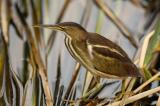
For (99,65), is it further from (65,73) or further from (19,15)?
(19,15)

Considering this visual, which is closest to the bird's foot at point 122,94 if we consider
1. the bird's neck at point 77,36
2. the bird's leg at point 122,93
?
the bird's leg at point 122,93

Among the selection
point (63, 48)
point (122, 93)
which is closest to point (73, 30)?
point (122, 93)

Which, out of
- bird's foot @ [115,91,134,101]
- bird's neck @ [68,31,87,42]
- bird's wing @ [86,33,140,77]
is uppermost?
bird's neck @ [68,31,87,42]

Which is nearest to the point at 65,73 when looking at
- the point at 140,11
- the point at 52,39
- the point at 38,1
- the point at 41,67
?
the point at 41,67

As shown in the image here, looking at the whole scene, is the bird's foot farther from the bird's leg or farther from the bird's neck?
the bird's neck

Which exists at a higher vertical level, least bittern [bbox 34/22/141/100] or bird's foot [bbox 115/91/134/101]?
least bittern [bbox 34/22/141/100]

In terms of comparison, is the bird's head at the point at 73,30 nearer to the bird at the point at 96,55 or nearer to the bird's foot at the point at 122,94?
the bird at the point at 96,55

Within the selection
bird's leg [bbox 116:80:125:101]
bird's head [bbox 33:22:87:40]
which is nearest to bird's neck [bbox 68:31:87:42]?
bird's head [bbox 33:22:87:40]
